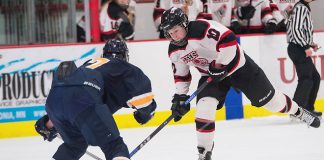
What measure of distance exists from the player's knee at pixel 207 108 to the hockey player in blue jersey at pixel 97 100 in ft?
2.50

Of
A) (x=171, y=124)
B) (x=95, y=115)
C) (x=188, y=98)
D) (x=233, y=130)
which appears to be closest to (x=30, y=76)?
(x=171, y=124)

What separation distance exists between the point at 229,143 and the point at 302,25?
142 centimetres

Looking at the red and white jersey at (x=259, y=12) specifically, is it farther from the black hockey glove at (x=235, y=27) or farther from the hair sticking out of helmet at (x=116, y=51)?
the hair sticking out of helmet at (x=116, y=51)

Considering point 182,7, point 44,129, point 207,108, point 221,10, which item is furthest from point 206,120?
point 221,10

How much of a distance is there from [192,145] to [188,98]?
1.04 meters

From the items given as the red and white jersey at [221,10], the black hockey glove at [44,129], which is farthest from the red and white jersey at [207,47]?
the red and white jersey at [221,10]

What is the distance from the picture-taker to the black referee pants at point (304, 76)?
6.06 meters

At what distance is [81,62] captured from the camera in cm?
612

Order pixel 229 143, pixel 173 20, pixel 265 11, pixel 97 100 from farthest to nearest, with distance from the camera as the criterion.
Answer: pixel 265 11 < pixel 229 143 < pixel 173 20 < pixel 97 100

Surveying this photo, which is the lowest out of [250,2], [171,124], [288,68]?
[171,124]

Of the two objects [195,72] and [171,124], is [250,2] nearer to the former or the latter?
[195,72]

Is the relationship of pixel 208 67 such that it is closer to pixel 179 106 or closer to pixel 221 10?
pixel 179 106

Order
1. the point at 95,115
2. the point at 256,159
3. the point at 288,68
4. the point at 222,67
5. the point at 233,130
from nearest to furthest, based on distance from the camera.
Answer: the point at 95,115 < the point at 222,67 < the point at 256,159 < the point at 233,130 < the point at 288,68

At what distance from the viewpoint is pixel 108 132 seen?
3.12 metres
